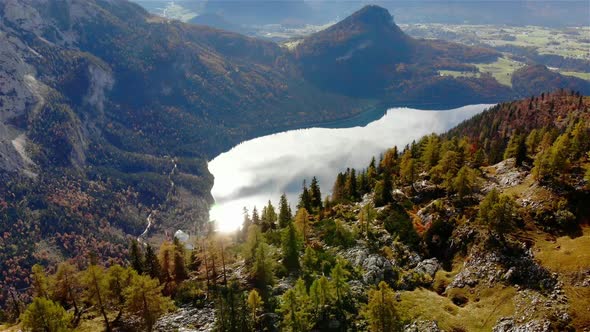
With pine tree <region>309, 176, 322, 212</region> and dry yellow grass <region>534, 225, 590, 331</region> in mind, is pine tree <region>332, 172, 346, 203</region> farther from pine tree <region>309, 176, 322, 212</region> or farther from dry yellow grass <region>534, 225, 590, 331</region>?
dry yellow grass <region>534, 225, 590, 331</region>

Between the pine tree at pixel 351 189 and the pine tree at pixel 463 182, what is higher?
the pine tree at pixel 463 182

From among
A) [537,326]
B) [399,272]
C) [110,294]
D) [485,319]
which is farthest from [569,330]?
[110,294]

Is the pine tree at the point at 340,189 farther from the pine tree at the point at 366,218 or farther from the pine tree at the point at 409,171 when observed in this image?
the pine tree at the point at 366,218

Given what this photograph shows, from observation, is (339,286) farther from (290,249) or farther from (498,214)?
(498,214)

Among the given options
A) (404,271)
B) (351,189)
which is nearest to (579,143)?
(404,271)

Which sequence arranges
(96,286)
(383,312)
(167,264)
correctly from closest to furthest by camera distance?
(383,312), (96,286), (167,264)

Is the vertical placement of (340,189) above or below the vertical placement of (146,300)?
below

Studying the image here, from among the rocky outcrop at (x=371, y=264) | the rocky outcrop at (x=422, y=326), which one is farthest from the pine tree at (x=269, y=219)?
the rocky outcrop at (x=422, y=326)

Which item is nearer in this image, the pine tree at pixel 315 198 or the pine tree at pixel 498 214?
the pine tree at pixel 498 214

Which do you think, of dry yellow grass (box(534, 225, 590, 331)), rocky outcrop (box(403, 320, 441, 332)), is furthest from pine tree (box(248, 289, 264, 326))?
dry yellow grass (box(534, 225, 590, 331))
